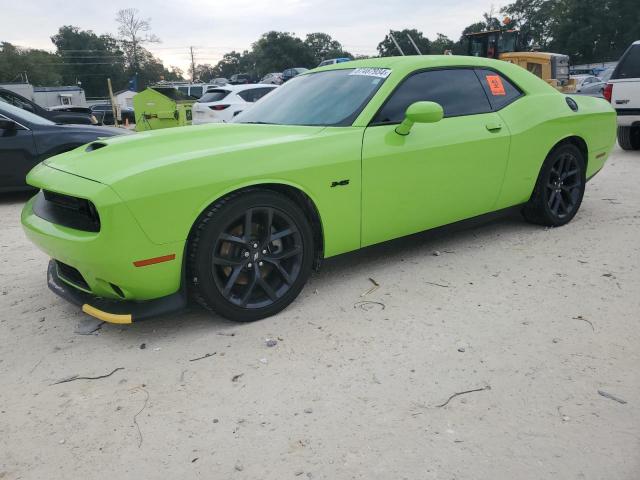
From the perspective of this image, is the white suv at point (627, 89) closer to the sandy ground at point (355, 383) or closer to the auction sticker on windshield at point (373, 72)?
the sandy ground at point (355, 383)

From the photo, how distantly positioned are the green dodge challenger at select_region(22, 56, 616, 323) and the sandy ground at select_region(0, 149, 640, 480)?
12.0 inches

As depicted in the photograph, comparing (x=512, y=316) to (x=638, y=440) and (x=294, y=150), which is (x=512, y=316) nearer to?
(x=638, y=440)

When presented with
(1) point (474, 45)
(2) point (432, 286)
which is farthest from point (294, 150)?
(1) point (474, 45)

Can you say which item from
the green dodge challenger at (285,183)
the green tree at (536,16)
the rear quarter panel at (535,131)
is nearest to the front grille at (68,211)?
the green dodge challenger at (285,183)

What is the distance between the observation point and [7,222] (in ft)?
18.8

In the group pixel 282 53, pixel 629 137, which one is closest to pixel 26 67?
pixel 282 53

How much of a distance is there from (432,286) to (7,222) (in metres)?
4.71

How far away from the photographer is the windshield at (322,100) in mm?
3449

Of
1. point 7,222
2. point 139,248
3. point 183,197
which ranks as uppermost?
point 183,197

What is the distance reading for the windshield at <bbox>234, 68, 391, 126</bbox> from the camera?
3449 millimetres

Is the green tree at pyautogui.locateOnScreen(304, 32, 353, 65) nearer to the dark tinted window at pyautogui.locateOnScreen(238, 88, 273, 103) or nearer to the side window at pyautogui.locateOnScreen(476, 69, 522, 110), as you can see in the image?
the dark tinted window at pyautogui.locateOnScreen(238, 88, 273, 103)

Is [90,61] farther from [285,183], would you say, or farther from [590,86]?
[285,183]

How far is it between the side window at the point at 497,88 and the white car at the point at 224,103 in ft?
25.4

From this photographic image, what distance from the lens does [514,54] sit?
15961 millimetres
